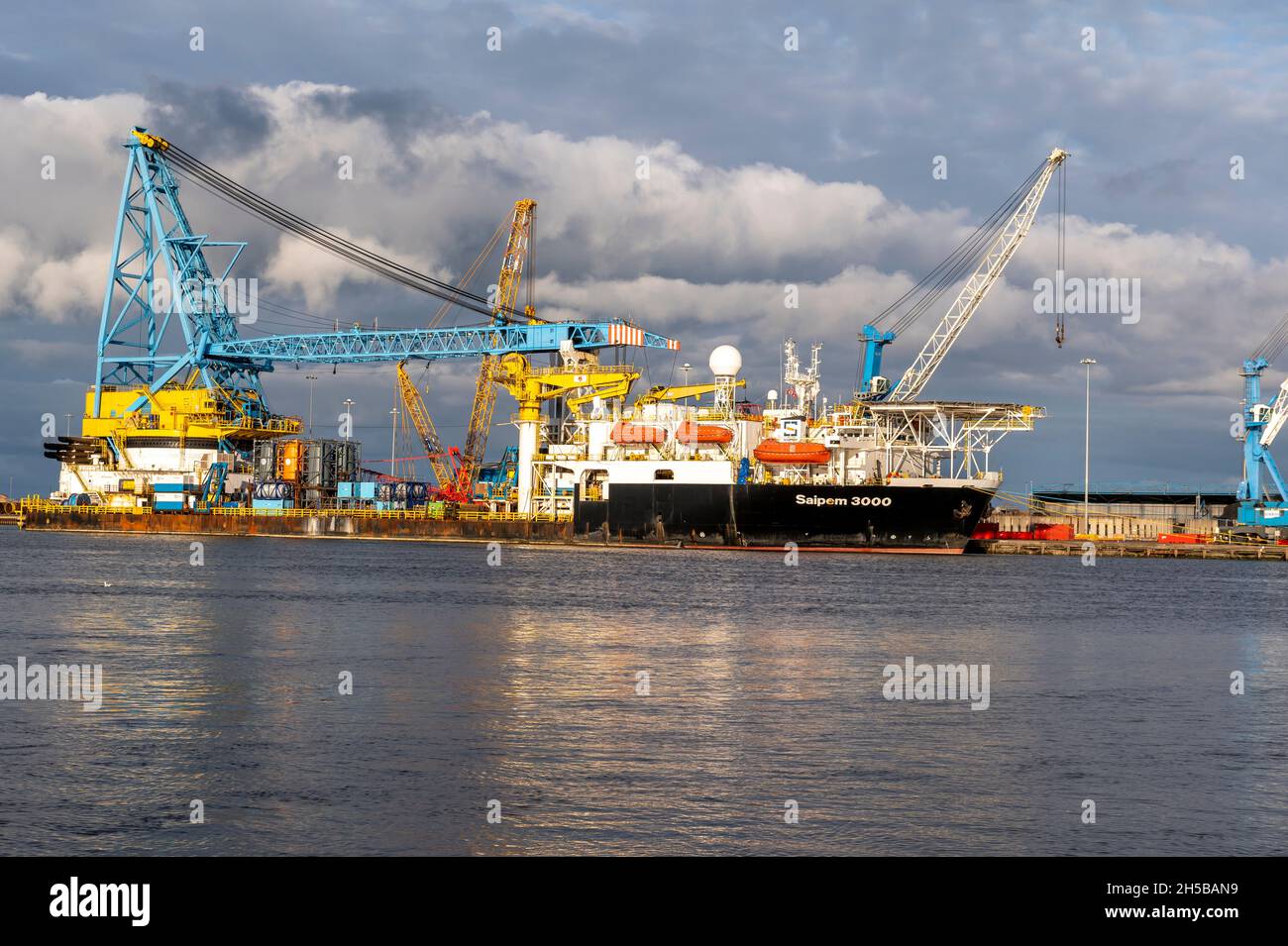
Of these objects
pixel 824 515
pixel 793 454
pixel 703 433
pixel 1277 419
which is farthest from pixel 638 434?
pixel 1277 419

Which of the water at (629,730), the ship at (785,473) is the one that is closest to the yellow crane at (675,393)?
the ship at (785,473)

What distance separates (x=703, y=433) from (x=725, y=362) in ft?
27.7

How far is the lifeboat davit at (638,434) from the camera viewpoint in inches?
3472

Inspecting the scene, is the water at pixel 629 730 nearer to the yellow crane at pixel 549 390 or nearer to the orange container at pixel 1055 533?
the yellow crane at pixel 549 390

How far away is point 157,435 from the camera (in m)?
114

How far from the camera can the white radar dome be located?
9206cm

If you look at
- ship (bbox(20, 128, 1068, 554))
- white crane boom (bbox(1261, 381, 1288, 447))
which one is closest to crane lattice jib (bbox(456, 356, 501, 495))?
ship (bbox(20, 128, 1068, 554))

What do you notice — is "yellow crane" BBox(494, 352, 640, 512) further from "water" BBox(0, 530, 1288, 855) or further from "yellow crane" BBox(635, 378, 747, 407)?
"water" BBox(0, 530, 1288, 855)

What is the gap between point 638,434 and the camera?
89000 millimetres

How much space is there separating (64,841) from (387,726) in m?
7.42

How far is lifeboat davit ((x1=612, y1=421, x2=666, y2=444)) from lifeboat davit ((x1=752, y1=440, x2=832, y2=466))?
8.34 m

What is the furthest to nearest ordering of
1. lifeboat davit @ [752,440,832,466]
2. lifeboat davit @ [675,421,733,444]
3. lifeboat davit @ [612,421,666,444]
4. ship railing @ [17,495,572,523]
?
ship railing @ [17,495,572,523], lifeboat davit @ [612,421,666,444], lifeboat davit @ [675,421,733,444], lifeboat davit @ [752,440,832,466]

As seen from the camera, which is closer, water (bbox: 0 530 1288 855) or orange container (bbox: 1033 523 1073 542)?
water (bbox: 0 530 1288 855)

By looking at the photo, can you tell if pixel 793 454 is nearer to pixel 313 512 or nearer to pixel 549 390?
pixel 549 390
